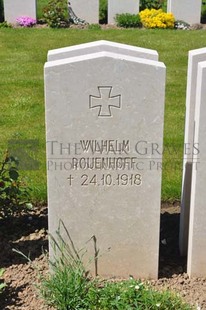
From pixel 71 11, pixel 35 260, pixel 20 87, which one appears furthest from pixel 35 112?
pixel 71 11

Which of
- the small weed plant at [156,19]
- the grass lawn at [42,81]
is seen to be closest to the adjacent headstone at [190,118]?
the grass lawn at [42,81]

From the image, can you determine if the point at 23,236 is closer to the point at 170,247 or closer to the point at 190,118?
the point at 170,247

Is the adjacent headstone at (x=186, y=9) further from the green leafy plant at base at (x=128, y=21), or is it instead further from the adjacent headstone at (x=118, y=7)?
the green leafy plant at base at (x=128, y=21)

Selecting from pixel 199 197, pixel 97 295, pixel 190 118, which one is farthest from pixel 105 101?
pixel 97 295

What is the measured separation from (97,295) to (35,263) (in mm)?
775

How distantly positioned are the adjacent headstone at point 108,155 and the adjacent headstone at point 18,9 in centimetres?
1265

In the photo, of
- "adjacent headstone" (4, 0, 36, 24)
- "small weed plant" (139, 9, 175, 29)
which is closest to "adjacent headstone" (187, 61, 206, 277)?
"small weed plant" (139, 9, 175, 29)

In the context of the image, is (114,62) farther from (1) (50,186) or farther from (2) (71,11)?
(2) (71,11)

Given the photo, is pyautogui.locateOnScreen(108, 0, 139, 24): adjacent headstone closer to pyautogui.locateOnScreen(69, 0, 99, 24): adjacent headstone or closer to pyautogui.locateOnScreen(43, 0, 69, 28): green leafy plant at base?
pyautogui.locateOnScreen(69, 0, 99, 24): adjacent headstone

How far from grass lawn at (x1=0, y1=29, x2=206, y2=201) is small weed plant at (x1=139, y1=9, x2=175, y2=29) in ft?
2.47

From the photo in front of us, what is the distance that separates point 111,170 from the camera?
12.8ft

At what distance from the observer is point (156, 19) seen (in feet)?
50.5

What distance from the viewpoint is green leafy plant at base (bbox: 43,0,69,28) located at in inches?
594

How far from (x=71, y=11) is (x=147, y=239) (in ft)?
42.4
